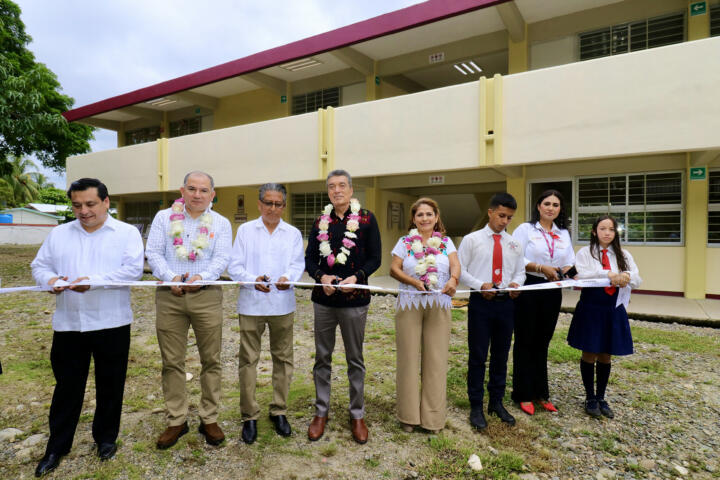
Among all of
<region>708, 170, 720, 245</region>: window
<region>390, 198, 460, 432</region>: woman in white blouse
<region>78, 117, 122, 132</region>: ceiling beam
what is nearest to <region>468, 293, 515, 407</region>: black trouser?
<region>390, 198, 460, 432</region>: woman in white blouse

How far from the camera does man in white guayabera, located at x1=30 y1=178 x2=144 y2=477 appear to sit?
2.71m

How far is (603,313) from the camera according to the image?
11.3 feet

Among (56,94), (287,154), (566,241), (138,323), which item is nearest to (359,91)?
(287,154)

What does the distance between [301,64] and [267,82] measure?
1740 millimetres

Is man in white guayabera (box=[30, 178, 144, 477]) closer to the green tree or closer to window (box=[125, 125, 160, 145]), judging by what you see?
the green tree

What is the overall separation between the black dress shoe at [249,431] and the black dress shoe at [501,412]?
1968 mm

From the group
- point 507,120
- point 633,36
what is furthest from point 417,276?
point 633,36

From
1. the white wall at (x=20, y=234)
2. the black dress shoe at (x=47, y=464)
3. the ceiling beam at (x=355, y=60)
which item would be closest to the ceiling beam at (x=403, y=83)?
the ceiling beam at (x=355, y=60)

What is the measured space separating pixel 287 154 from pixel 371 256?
821cm

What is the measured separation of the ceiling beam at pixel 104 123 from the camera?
56.9 feet

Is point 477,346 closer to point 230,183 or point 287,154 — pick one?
point 287,154

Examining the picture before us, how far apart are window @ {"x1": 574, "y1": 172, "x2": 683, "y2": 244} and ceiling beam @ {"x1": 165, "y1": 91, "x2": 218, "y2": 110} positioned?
1244 centimetres

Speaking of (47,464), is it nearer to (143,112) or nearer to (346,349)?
(346,349)

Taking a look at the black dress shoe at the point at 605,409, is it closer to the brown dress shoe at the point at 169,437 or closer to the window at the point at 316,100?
the brown dress shoe at the point at 169,437
